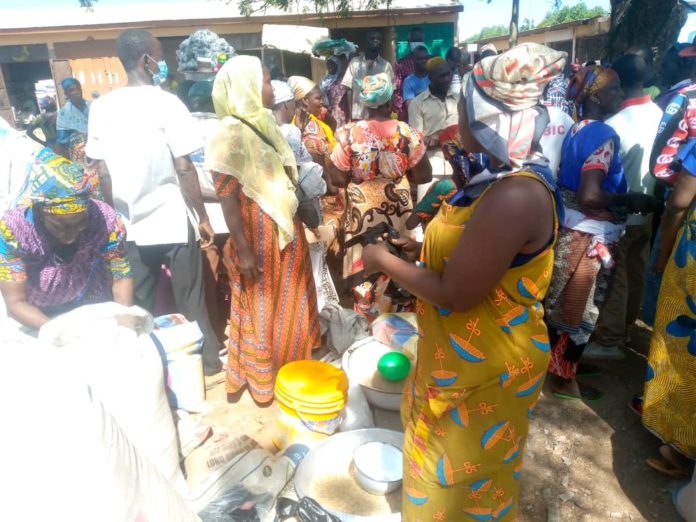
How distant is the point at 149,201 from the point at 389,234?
5.58ft

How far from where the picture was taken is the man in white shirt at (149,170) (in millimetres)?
2881

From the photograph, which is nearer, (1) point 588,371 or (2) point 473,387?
(2) point 473,387

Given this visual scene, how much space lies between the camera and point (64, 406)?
1231 mm

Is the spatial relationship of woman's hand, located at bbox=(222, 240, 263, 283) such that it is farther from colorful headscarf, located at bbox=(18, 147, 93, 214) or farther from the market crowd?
colorful headscarf, located at bbox=(18, 147, 93, 214)

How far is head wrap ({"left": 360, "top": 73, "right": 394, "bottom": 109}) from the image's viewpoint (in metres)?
3.22

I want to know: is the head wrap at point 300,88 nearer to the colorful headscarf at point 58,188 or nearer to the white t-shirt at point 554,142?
the white t-shirt at point 554,142

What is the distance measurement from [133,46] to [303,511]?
2718 millimetres

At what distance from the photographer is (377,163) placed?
3.29m

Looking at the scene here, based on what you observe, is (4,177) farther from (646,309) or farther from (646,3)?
(646,3)

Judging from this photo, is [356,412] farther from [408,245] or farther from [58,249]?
[58,249]

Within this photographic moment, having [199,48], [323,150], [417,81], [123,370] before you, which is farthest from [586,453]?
[417,81]

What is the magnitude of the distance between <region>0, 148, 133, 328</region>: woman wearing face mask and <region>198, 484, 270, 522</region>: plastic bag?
46.1 inches

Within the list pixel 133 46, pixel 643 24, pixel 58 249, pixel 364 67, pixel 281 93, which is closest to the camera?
pixel 58 249

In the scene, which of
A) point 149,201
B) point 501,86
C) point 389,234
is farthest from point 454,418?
point 149,201
